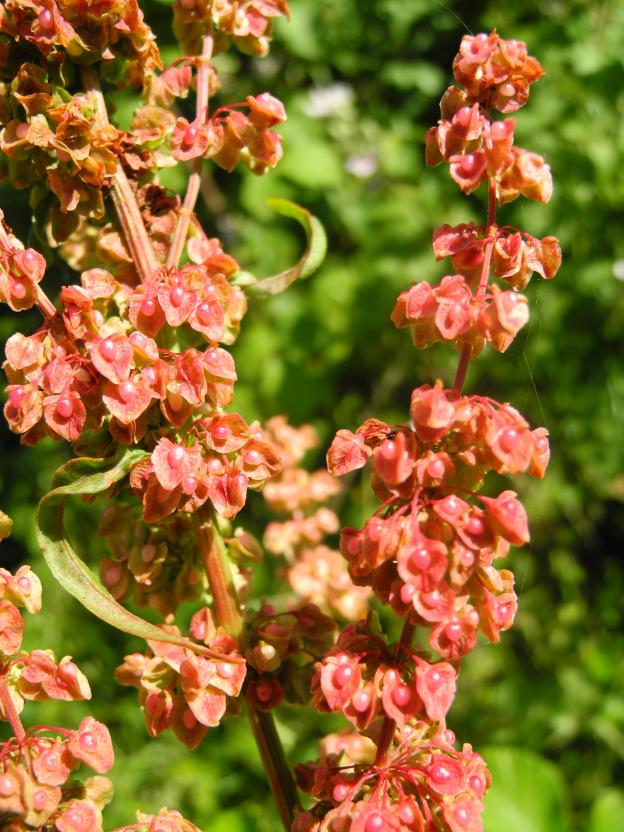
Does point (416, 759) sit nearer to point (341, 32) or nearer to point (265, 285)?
point (265, 285)

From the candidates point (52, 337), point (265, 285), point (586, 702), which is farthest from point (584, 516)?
point (52, 337)

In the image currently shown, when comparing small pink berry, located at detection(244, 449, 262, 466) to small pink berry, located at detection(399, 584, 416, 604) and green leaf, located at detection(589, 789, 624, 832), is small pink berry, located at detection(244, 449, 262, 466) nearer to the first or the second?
small pink berry, located at detection(399, 584, 416, 604)

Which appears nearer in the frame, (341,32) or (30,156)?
(30,156)

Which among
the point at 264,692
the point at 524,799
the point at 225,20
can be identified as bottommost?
the point at 524,799

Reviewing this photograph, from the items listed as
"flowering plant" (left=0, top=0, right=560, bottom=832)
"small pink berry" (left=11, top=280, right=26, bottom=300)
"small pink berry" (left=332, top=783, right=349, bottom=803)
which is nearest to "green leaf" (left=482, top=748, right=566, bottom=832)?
"flowering plant" (left=0, top=0, right=560, bottom=832)

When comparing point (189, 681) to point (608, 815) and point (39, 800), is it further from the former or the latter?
point (608, 815)

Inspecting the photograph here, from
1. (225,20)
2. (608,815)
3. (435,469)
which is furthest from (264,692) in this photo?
(608,815)
